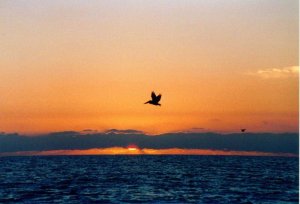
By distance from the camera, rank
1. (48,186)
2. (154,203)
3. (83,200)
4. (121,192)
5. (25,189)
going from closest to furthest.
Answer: (154,203) < (83,200) < (121,192) < (25,189) < (48,186)

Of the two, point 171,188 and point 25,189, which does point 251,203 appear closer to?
point 171,188

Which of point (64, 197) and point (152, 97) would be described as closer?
point (152, 97)

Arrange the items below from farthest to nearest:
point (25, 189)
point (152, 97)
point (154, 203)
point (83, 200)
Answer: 1. point (25, 189)
2. point (83, 200)
3. point (154, 203)
4. point (152, 97)

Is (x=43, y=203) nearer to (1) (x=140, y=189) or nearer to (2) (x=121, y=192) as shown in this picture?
(2) (x=121, y=192)

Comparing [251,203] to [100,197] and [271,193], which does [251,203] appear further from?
[100,197]

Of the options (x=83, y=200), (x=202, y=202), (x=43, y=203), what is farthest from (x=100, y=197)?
(x=202, y=202)

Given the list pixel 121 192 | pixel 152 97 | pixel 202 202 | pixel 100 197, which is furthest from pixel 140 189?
pixel 152 97

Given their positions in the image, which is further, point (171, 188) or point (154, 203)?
point (171, 188)

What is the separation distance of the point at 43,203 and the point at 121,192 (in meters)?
6.59

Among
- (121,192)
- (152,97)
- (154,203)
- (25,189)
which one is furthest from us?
(25,189)

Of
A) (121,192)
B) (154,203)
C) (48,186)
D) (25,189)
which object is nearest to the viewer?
(154,203)

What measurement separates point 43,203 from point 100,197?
4175mm

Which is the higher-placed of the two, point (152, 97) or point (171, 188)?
point (152, 97)

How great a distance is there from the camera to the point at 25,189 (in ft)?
106
